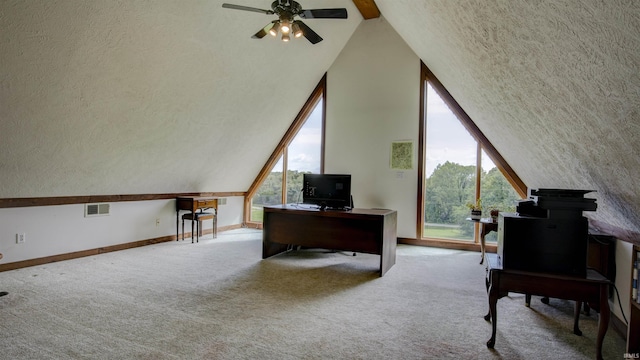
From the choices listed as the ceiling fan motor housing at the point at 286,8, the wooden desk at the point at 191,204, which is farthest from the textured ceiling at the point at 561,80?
the wooden desk at the point at 191,204

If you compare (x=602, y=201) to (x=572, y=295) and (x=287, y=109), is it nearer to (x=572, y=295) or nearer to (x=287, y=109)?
(x=572, y=295)

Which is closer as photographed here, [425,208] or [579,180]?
[579,180]

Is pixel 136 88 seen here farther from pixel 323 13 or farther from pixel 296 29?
pixel 323 13

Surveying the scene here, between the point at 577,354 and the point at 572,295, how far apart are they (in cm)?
44

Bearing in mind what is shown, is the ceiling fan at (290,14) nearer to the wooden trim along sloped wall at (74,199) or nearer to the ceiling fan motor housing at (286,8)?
the ceiling fan motor housing at (286,8)

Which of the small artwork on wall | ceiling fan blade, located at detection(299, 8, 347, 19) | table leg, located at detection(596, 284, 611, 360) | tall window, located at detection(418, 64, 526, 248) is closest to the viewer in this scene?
table leg, located at detection(596, 284, 611, 360)

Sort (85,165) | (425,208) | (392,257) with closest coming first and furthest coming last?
(85,165)
(392,257)
(425,208)

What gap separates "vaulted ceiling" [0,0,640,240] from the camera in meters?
1.62

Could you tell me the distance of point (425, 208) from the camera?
18.8ft

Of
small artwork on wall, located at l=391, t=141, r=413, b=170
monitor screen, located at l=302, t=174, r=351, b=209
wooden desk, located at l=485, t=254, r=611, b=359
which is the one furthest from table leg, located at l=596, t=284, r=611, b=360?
small artwork on wall, located at l=391, t=141, r=413, b=170

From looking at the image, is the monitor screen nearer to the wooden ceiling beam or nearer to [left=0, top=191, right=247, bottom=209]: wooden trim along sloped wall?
[left=0, top=191, right=247, bottom=209]: wooden trim along sloped wall

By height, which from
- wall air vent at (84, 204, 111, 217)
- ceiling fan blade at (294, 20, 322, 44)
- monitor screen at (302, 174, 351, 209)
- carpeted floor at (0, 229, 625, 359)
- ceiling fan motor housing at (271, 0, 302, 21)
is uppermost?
ceiling fan motor housing at (271, 0, 302, 21)

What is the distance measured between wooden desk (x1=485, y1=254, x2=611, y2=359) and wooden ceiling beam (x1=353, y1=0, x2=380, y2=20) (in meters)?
4.65

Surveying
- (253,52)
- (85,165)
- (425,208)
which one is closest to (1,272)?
(85,165)
